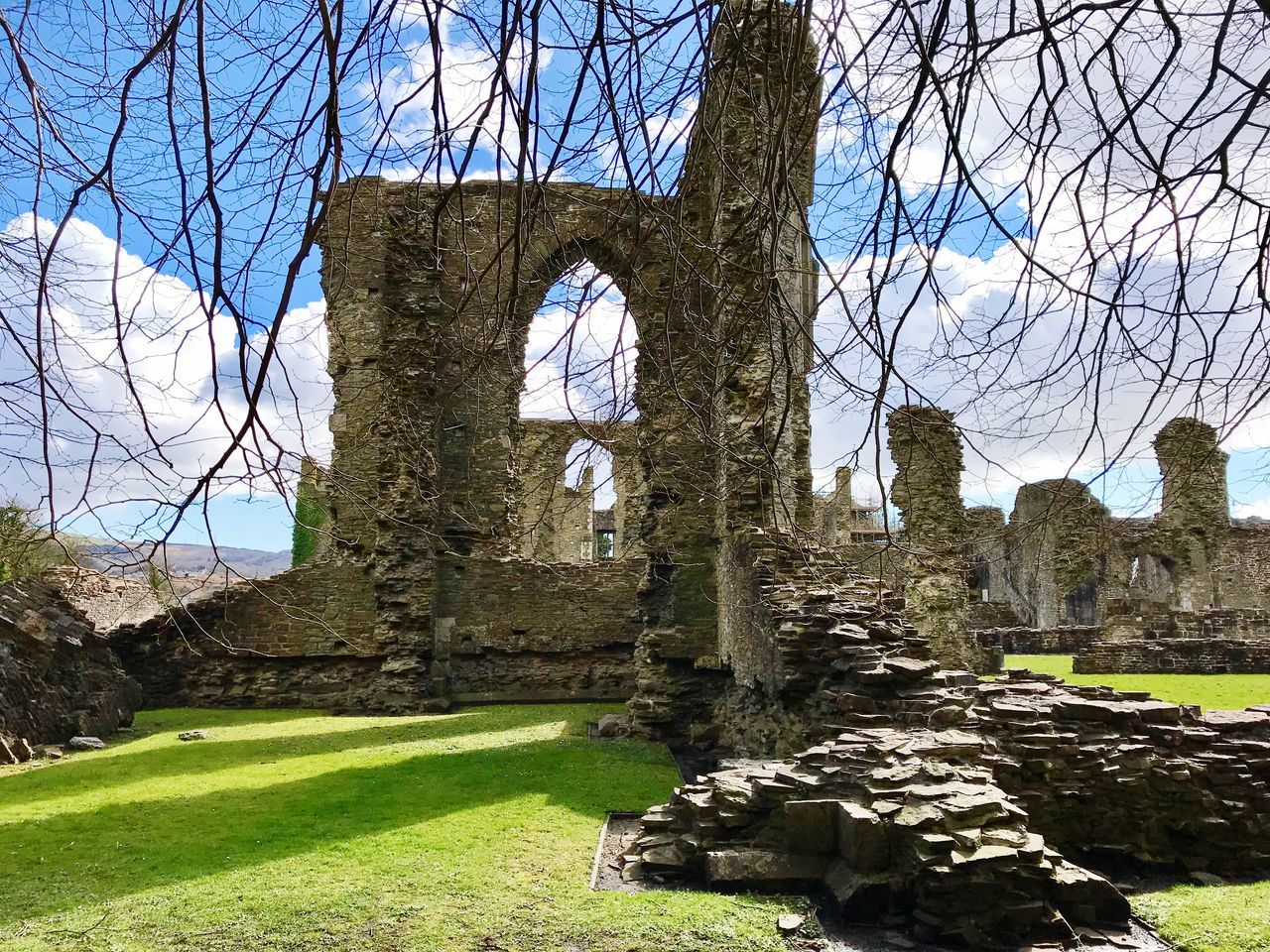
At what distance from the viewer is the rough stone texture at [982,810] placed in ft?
13.6

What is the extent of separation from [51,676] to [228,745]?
7.37ft

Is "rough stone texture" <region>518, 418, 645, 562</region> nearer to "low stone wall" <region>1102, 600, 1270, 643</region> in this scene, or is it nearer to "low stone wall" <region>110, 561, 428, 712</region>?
"low stone wall" <region>110, 561, 428, 712</region>

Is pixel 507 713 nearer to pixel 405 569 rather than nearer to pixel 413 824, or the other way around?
pixel 405 569

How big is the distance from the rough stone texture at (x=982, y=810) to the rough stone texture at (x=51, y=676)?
738cm

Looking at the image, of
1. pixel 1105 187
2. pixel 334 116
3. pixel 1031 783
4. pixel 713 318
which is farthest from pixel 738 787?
pixel 334 116

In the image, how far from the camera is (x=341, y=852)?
205 inches

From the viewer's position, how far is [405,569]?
12883mm

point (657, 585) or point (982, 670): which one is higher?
point (657, 585)

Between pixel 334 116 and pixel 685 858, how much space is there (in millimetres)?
4178

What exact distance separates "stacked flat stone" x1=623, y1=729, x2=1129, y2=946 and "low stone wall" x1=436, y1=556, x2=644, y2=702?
806 cm

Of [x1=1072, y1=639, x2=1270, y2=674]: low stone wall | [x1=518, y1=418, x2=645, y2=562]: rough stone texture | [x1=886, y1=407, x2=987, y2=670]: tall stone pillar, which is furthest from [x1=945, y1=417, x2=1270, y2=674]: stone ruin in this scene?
[x1=518, y1=418, x2=645, y2=562]: rough stone texture

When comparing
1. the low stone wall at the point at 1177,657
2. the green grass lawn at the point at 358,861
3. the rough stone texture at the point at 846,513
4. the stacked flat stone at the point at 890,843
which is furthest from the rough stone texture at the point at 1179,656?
Answer: the stacked flat stone at the point at 890,843

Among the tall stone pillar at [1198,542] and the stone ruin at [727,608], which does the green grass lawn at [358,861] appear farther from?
the tall stone pillar at [1198,542]

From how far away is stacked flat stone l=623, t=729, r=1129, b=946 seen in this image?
4.08 metres
